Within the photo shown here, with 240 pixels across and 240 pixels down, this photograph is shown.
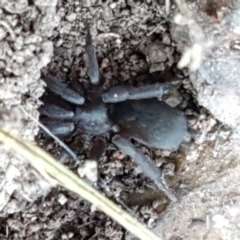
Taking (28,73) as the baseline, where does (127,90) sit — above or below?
below

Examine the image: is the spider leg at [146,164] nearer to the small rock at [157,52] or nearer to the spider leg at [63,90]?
the spider leg at [63,90]

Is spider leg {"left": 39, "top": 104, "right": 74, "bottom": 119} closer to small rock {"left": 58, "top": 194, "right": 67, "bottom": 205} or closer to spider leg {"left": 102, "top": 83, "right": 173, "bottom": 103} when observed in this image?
spider leg {"left": 102, "top": 83, "right": 173, "bottom": 103}

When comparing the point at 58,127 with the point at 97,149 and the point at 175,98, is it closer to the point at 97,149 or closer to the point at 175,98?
the point at 97,149

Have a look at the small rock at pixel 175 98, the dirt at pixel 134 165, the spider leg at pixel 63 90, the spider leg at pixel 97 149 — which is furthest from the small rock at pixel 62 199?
the small rock at pixel 175 98

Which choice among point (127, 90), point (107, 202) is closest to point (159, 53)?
point (127, 90)

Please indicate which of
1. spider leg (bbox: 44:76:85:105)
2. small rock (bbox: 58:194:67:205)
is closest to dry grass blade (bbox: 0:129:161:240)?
spider leg (bbox: 44:76:85:105)

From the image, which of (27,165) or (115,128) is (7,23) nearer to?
(27,165)

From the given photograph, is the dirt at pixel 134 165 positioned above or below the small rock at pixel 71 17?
below
